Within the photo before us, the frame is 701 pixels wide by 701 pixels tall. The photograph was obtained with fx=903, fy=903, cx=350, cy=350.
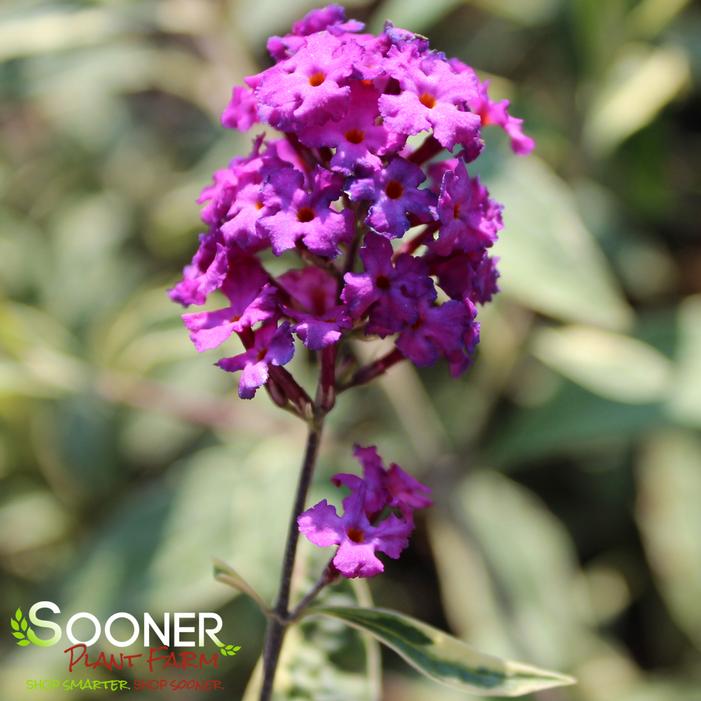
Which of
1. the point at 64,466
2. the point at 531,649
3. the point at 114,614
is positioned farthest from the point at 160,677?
the point at 531,649

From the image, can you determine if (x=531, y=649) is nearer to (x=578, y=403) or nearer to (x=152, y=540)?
(x=578, y=403)

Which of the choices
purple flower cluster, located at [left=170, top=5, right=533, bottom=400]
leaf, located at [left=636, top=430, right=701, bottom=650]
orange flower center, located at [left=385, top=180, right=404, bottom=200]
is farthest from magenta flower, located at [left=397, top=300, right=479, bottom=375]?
leaf, located at [left=636, top=430, right=701, bottom=650]

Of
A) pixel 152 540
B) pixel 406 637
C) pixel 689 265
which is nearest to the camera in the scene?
pixel 406 637

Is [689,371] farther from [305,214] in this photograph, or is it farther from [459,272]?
[305,214]

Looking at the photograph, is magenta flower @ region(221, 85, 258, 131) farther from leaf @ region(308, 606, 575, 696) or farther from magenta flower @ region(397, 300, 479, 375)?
leaf @ region(308, 606, 575, 696)

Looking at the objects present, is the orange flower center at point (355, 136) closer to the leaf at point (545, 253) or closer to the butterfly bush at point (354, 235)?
the butterfly bush at point (354, 235)

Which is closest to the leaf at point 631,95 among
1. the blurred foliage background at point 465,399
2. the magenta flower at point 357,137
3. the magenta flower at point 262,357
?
the blurred foliage background at point 465,399

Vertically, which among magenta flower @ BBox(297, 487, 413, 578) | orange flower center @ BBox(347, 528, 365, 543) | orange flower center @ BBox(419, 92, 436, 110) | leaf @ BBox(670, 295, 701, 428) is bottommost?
leaf @ BBox(670, 295, 701, 428)

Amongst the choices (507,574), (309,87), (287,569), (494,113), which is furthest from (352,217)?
(507,574)
